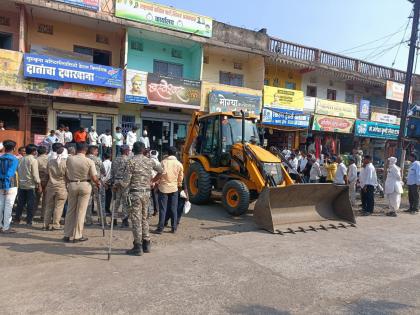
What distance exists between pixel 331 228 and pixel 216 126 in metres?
4.04

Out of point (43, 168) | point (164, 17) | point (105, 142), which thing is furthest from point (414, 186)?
point (164, 17)

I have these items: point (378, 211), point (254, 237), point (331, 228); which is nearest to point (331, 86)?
point (378, 211)

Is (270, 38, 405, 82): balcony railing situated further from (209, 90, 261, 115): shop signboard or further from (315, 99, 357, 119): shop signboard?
(209, 90, 261, 115): shop signboard

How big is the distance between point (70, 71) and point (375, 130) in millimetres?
18941

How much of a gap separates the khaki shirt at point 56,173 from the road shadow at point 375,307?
556 cm

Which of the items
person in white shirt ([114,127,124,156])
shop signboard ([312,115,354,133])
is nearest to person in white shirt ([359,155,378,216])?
person in white shirt ([114,127,124,156])

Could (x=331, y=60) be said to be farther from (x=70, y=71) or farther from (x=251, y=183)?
(x=251, y=183)

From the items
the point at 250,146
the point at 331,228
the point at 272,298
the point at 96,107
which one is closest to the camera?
the point at 272,298

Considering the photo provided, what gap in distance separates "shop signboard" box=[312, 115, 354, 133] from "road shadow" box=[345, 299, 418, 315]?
16.9 m

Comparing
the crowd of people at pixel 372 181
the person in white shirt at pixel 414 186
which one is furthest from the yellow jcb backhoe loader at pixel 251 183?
the person in white shirt at pixel 414 186

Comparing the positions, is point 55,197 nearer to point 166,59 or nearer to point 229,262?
point 229,262

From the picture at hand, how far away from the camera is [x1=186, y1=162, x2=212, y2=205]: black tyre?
9773mm

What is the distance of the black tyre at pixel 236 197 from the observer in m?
8.41

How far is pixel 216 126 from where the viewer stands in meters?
9.89
